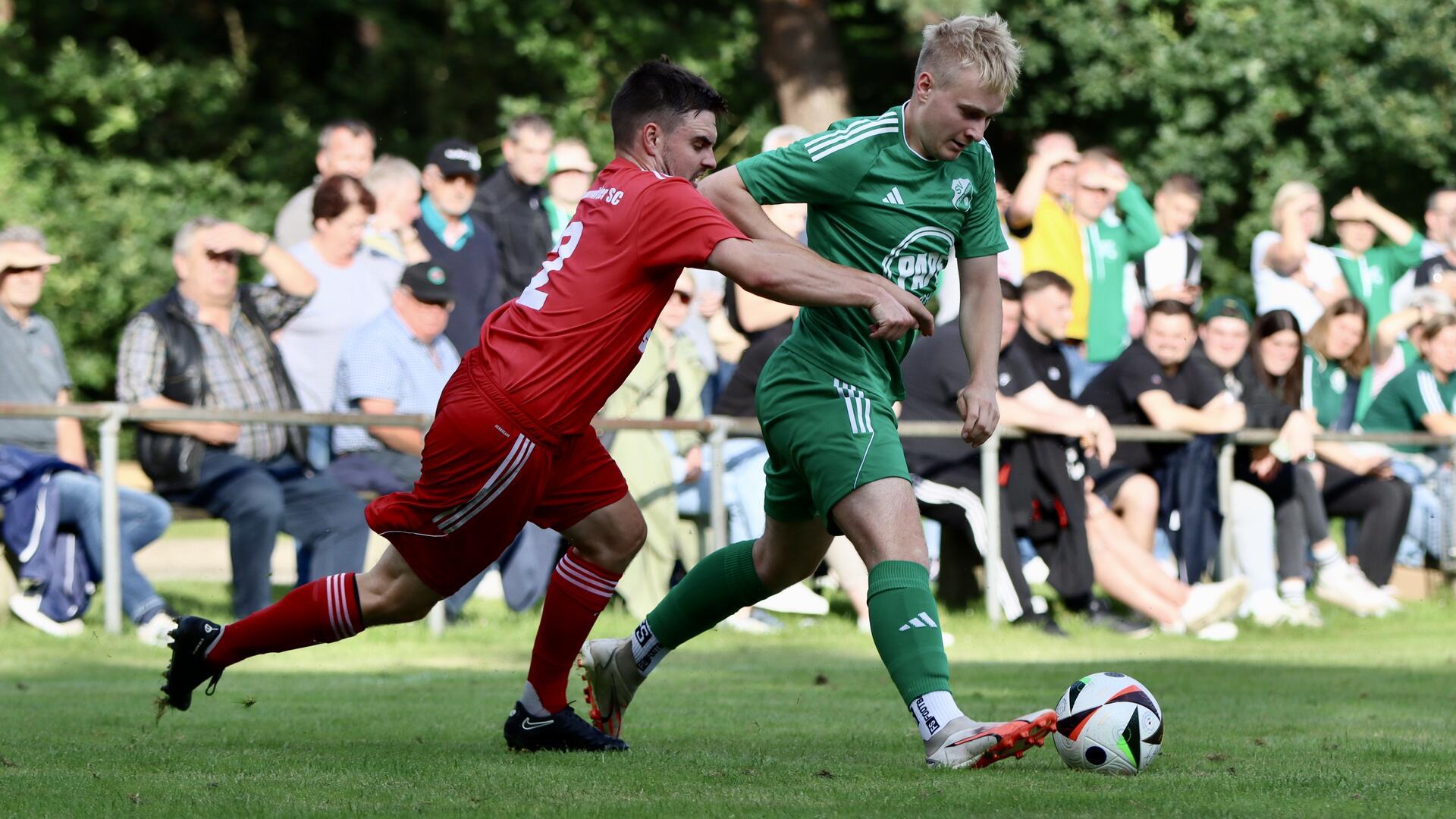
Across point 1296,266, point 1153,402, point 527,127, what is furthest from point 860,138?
point 1296,266

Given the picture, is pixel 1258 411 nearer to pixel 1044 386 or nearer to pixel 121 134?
pixel 1044 386

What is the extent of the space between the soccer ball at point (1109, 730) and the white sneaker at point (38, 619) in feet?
22.4

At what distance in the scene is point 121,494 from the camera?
36.7ft

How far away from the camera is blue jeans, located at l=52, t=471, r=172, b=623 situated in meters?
10.8

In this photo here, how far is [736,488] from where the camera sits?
1241cm

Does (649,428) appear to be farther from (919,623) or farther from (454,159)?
(919,623)

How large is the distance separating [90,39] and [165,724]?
22738 millimetres

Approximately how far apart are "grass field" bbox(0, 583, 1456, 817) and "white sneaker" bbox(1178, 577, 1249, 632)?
0.23 metres

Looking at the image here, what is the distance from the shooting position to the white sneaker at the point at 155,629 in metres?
10.5

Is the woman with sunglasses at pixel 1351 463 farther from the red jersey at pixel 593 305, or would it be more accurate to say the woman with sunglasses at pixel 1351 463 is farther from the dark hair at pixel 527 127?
the red jersey at pixel 593 305

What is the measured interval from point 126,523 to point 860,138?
6.45m

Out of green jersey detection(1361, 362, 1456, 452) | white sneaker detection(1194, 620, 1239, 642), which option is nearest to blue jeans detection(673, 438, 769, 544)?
white sneaker detection(1194, 620, 1239, 642)

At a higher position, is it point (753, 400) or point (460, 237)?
point (460, 237)

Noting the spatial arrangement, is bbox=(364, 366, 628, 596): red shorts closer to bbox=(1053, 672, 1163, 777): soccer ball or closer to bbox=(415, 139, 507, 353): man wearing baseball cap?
bbox=(1053, 672, 1163, 777): soccer ball
